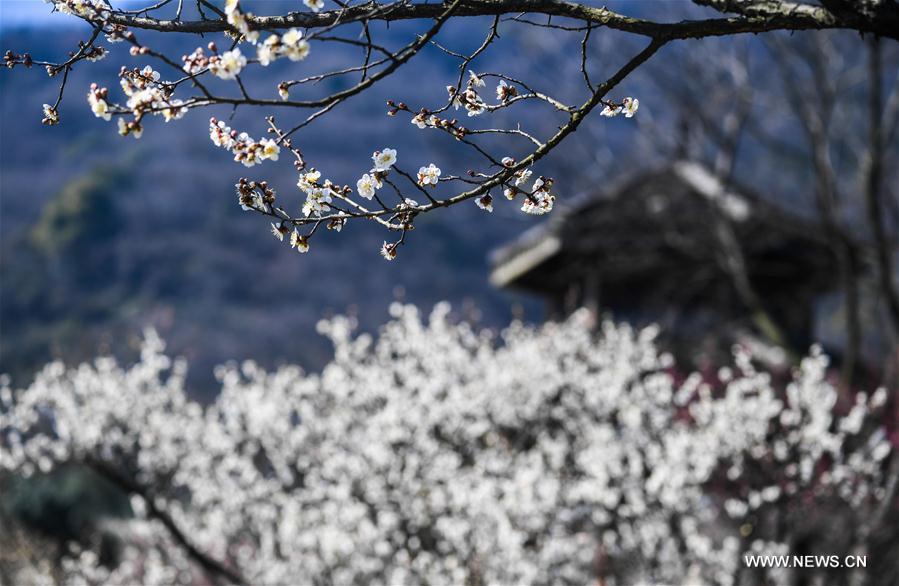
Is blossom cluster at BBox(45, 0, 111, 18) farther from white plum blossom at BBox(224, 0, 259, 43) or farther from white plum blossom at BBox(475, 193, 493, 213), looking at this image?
white plum blossom at BBox(475, 193, 493, 213)

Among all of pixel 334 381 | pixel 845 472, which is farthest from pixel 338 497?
pixel 845 472

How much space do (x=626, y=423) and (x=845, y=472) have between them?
2.22m

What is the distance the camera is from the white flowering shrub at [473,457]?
8375 mm

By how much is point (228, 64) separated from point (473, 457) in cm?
791

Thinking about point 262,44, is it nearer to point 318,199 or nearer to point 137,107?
point 137,107

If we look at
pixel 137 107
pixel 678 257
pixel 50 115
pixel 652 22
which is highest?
pixel 678 257

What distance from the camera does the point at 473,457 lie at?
32.5ft

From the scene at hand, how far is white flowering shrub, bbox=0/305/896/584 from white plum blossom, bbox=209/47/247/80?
5.50 m

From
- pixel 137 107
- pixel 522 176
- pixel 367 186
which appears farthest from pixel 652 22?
pixel 137 107

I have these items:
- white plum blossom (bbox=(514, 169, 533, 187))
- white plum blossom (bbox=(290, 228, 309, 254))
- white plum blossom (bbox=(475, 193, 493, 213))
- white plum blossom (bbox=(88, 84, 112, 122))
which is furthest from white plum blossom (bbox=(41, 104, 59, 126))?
white plum blossom (bbox=(514, 169, 533, 187))

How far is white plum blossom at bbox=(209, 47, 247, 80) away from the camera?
245 centimetres

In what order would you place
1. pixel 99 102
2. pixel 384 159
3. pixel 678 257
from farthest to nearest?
pixel 678 257 → pixel 384 159 → pixel 99 102

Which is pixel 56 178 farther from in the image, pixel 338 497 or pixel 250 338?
pixel 338 497

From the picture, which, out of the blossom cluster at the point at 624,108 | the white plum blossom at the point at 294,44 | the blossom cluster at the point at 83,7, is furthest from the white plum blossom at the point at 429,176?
the blossom cluster at the point at 83,7
